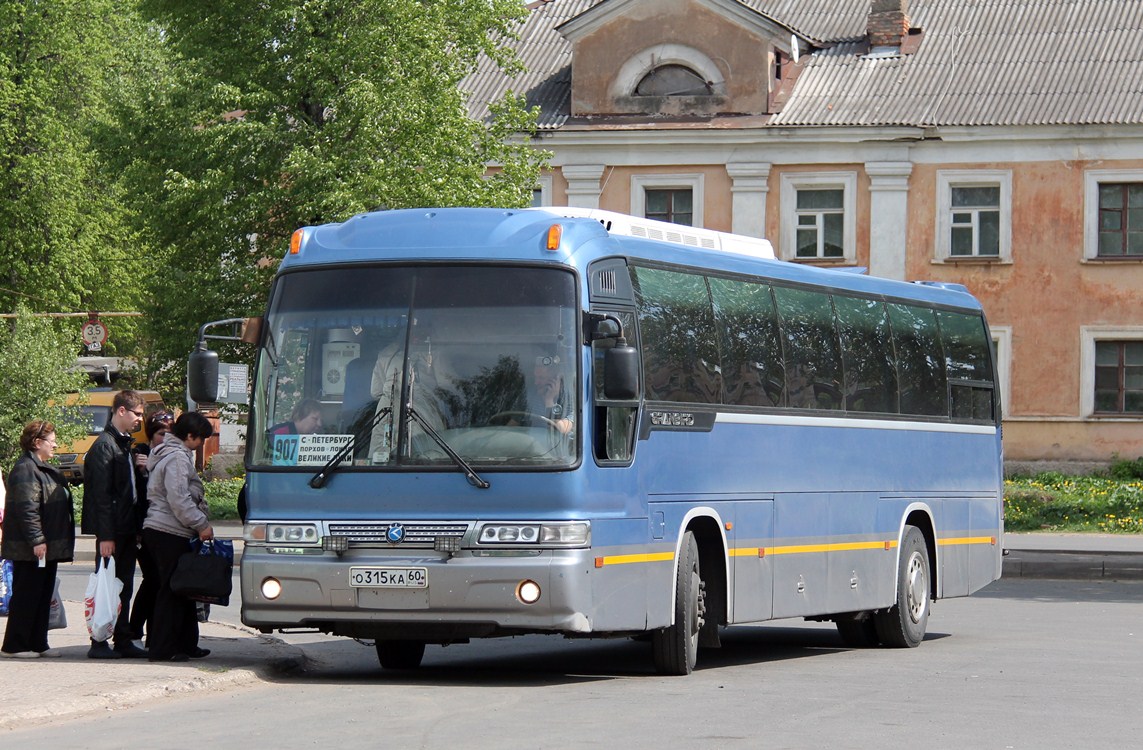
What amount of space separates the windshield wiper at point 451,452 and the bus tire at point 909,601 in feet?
18.9

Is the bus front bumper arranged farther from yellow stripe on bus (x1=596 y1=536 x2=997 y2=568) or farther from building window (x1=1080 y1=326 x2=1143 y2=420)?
building window (x1=1080 y1=326 x2=1143 y2=420)

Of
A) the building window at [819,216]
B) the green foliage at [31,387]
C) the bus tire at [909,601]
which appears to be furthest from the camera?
the green foliage at [31,387]

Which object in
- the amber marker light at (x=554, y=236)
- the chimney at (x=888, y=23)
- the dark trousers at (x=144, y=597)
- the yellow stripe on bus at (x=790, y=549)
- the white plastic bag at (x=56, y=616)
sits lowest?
the white plastic bag at (x=56, y=616)

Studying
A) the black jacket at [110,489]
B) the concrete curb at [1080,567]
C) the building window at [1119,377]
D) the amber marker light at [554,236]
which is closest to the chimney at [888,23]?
the building window at [1119,377]

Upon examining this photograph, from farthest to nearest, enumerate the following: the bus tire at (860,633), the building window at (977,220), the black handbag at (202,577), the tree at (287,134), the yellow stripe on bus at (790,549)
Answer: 1. the building window at (977,220)
2. the tree at (287,134)
3. the bus tire at (860,633)
4. the black handbag at (202,577)
5. the yellow stripe on bus at (790,549)

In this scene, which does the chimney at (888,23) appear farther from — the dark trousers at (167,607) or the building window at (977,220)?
the dark trousers at (167,607)

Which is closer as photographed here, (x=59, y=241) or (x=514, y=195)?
(x=514, y=195)

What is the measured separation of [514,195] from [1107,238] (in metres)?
14.4

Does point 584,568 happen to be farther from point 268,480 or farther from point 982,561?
point 982,561

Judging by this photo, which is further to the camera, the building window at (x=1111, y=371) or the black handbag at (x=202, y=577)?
the building window at (x=1111, y=371)

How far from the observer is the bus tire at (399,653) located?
13.6m

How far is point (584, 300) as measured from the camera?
12.3 m

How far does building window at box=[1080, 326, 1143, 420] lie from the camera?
42531 mm

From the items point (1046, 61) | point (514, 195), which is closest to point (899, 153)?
point (1046, 61)
